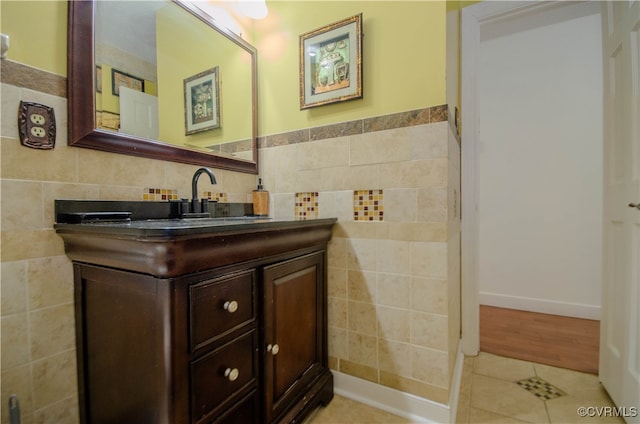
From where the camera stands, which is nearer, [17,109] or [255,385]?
[17,109]

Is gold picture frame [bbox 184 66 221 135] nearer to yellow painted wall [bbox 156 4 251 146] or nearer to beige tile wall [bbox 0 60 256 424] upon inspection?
yellow painted wall [bbox 156 4 251 146]

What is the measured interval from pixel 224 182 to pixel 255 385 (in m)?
0.95

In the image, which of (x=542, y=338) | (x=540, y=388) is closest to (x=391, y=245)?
(x=540, y=388)

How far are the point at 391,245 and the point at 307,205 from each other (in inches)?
19.3

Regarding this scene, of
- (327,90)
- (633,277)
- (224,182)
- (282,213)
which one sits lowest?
(633,277)

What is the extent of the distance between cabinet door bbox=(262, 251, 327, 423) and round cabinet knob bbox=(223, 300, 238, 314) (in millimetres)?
144

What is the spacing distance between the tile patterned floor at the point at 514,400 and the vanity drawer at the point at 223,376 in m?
0.56

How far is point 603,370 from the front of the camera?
1.39 metres

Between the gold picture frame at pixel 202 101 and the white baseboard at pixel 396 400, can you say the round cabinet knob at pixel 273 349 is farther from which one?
the gold picture frame at pixel 202 101

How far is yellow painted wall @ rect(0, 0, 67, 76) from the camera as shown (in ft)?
2.61

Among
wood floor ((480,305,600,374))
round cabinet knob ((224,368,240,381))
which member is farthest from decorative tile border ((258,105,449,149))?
wood floor ((480,305,600,374))

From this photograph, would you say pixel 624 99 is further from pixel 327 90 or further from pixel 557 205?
pixel 557 205

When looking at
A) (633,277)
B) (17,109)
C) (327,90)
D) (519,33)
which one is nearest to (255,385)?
(17,109)

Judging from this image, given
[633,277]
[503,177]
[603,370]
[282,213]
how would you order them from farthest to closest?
[503,177] → [282,213] → [603,370] → [633,277]
